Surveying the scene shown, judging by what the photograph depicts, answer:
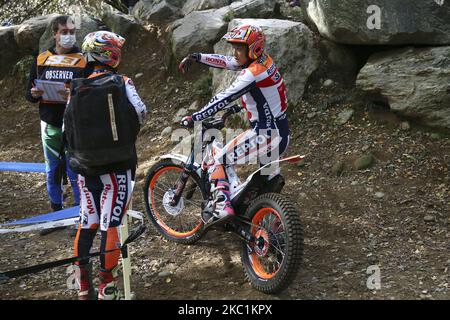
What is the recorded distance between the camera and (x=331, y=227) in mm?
5562

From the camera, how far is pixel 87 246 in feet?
13.6

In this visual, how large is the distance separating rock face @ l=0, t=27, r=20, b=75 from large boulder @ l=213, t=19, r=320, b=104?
5.37 m

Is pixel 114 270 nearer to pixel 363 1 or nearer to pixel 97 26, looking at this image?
pixel 363 1

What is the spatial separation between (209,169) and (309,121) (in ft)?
8.50

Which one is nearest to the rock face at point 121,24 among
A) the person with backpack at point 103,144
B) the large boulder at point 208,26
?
the large boulder at point 208,26

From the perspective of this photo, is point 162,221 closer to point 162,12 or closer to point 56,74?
point 56,74

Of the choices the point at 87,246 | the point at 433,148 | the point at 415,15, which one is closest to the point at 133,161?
the point at 87,246

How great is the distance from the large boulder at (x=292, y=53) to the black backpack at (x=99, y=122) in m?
3.87

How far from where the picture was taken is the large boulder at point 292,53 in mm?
7453

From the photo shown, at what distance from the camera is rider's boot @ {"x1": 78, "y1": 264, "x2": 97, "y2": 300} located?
4074 millimetres

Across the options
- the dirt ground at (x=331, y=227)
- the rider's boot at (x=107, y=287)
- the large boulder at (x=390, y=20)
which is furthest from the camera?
the large boulder at (x=390, y=20)

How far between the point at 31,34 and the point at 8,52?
774 mm

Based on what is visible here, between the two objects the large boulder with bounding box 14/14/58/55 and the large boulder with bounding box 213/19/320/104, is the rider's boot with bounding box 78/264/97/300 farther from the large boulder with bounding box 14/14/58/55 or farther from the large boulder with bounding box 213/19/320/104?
the large boulder with bounding box 14/14/58/55

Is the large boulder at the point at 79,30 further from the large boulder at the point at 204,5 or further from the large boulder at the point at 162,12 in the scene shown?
the large boulder at the point at 204,5
